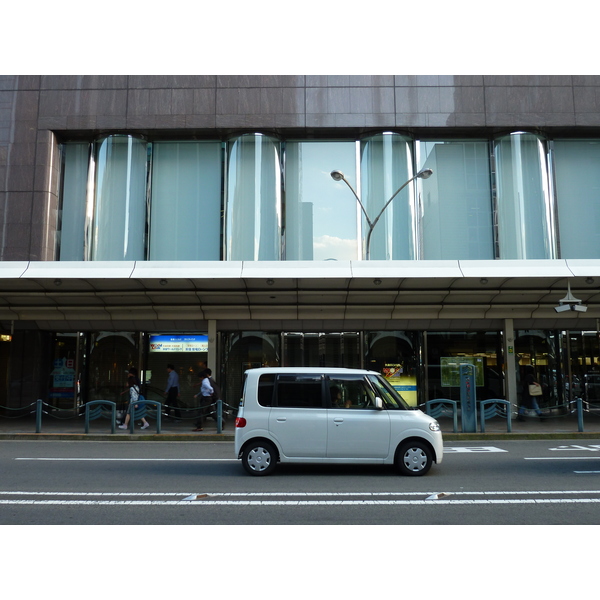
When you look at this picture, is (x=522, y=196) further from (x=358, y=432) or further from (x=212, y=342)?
(x=358, y=432)

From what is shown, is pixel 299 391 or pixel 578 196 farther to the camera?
pixel 578 196

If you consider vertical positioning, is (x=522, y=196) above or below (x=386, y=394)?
above

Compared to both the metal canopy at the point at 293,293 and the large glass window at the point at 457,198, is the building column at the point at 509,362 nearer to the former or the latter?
the metal canopy at the point at 293,293

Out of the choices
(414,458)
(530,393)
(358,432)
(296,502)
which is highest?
(530,393)

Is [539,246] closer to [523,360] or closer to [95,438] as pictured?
[523,360]

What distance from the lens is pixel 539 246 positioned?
76.5 feet

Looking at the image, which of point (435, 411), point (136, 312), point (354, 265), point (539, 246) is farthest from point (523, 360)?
point (136, 312)

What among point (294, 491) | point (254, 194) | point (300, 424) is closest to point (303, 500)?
point (294, 491)

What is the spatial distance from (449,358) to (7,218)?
1721cm

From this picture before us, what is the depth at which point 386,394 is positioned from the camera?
33.8 feet

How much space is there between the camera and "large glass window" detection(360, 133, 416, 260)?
23312 millimetres

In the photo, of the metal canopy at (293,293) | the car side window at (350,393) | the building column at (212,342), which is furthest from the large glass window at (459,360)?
the car side window at (350,393)

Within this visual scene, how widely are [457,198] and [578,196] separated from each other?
15.6ft

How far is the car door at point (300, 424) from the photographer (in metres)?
10.1
